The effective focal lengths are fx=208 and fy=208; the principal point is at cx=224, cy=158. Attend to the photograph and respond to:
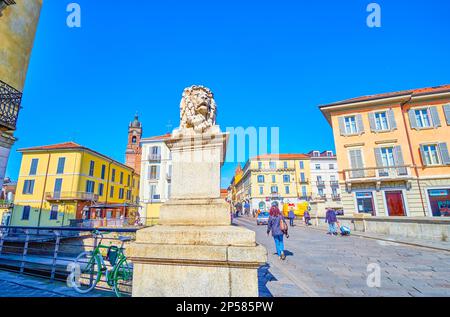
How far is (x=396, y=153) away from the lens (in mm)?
18656

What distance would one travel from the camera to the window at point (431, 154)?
17969 millimetres

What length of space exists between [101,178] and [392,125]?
127ft

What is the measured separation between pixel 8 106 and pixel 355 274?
35.2ft

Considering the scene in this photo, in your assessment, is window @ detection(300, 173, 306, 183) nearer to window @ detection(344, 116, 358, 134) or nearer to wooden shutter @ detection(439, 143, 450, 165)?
window @ detection(344, 116, 358, 134)

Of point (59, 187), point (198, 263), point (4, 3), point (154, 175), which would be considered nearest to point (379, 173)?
point (198, 263)

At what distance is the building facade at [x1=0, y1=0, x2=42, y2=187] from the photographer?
6.25m

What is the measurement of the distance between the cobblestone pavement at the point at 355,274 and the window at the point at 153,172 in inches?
1151

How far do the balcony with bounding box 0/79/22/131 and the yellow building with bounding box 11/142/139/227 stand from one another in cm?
2215

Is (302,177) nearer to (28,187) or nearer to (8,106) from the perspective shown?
(8,106)

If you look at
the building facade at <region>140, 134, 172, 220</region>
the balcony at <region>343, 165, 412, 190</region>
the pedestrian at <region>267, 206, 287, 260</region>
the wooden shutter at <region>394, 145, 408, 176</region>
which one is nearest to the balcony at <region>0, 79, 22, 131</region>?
the pedestrian at <region>267, 206, 287, 260</region>

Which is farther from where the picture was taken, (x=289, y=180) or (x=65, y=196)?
(x=289, y=180)
